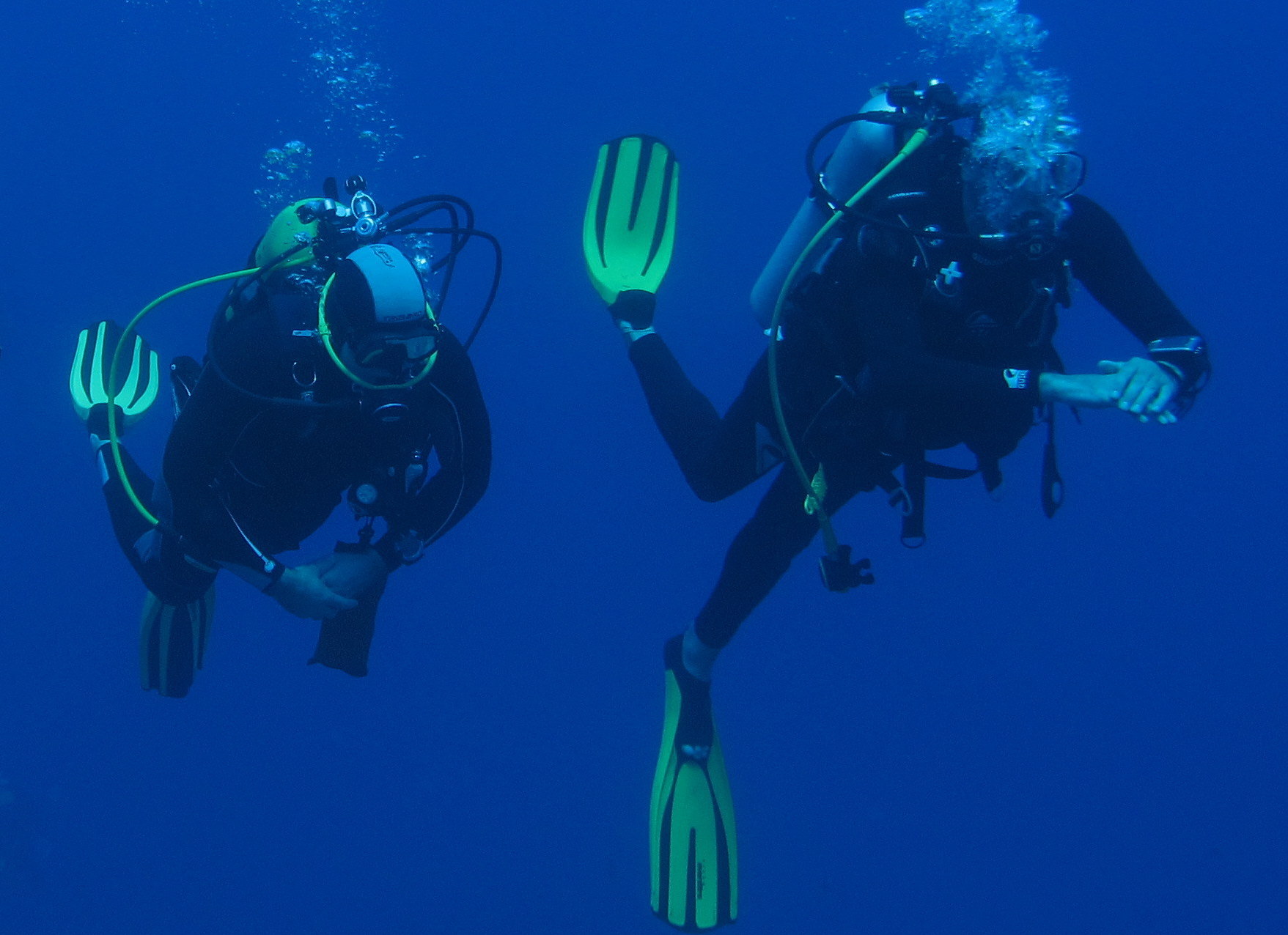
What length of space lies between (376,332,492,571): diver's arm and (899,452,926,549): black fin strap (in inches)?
61.9

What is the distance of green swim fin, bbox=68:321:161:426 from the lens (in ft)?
15.3

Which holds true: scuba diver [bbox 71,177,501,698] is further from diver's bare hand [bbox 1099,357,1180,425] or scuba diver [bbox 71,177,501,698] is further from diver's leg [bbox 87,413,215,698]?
diver's bare hand [bbox 1099,357,1180,425]

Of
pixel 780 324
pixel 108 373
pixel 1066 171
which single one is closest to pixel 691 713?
pixel 780 324

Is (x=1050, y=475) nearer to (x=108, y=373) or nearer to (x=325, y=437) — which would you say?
(x=325, y=437)

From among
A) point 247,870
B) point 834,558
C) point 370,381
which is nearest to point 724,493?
point 834,558

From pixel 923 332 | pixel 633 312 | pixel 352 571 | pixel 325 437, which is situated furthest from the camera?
pixel 633 312

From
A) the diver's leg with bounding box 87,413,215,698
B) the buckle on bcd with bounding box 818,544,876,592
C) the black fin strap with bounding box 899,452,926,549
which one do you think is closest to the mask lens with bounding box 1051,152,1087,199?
the black fin strap with bounding box 899,452,926,549

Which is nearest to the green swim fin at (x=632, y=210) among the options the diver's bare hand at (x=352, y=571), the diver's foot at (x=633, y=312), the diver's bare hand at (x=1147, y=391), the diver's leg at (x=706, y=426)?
the diver's foot at (x=633, y=312)

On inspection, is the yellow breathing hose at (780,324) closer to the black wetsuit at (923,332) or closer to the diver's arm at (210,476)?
the black wetsuit at (923,332)

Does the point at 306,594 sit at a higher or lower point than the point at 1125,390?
lower

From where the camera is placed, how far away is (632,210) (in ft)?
15.5

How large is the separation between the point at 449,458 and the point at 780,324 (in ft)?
4.45

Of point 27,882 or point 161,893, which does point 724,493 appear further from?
point 27,882

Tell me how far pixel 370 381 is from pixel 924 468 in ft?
6.32
